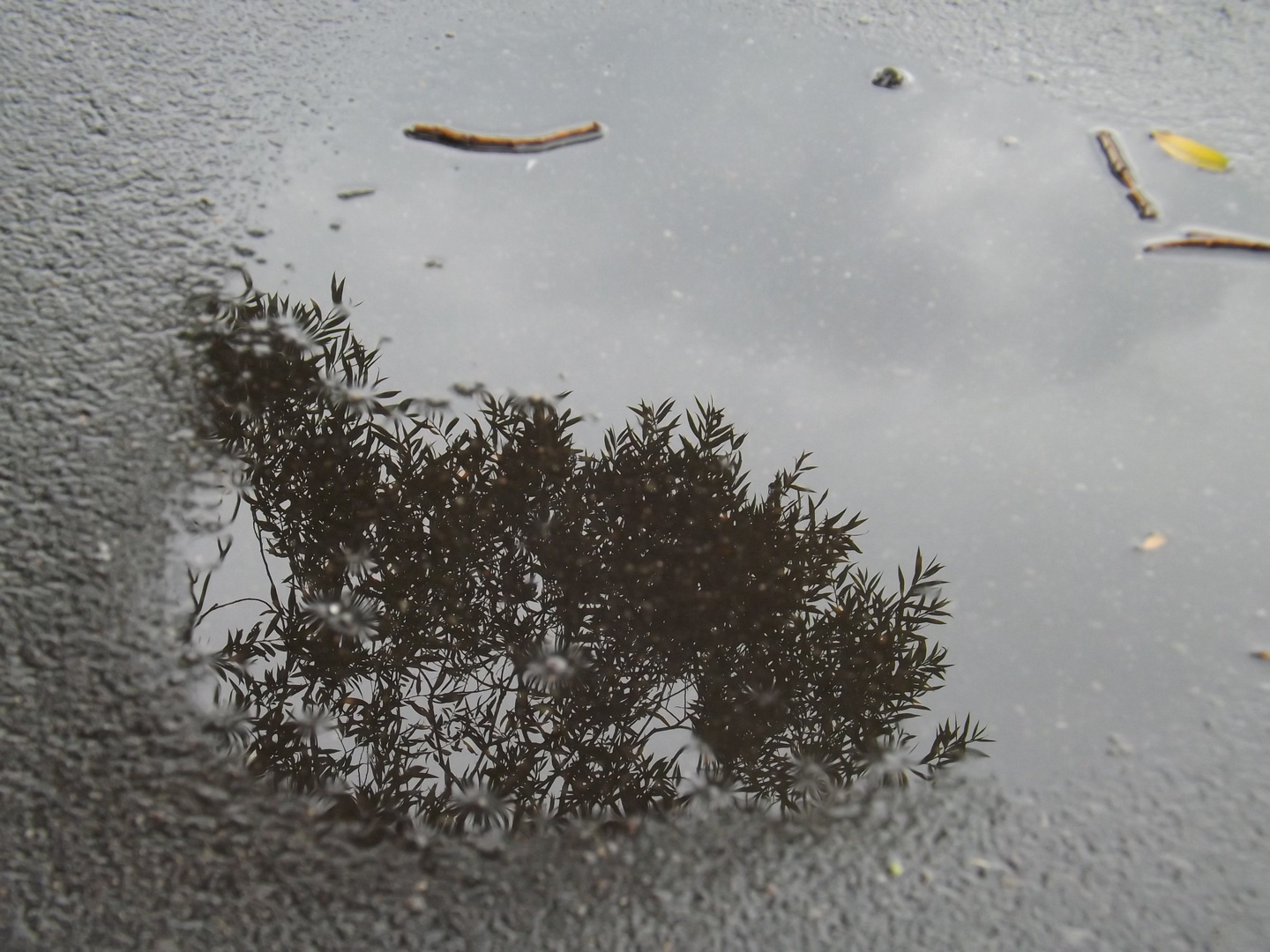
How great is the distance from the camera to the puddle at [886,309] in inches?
74.9

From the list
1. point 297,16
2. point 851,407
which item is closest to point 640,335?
point 851,407

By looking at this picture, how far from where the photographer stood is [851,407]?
7.54 feet

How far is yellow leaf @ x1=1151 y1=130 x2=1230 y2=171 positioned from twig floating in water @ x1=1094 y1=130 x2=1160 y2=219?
128mm

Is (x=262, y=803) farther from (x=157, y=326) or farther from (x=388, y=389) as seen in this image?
(x=157, y=326)

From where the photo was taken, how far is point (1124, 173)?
2.77 meters

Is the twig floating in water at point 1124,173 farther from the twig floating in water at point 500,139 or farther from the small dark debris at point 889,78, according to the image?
the twig floating in water at point 500,139

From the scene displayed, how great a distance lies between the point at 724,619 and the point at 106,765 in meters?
1.11

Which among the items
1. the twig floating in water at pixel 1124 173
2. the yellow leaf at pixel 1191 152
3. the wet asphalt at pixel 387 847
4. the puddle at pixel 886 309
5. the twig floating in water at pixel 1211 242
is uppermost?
the yellow leaf at pixel 1191 152

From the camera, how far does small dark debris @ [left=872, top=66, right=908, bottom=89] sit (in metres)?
3.09

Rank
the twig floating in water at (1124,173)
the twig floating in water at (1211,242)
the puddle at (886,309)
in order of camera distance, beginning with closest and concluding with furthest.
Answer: the puddle at (886,309) → the twig floating in water at (1211,242) → the twig floating in water at (1124,173)

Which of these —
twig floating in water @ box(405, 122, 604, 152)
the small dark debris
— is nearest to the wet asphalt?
twig floating in water @ box(405, 122, 604, 152)

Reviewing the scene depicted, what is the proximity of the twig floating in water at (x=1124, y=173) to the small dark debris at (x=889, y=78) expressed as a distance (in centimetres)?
62

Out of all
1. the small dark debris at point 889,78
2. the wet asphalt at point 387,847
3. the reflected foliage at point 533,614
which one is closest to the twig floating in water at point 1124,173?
the small dark debris at point 889,78

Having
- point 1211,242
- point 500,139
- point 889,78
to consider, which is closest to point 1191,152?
Result: point 1211,242
